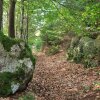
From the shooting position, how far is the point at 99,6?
10891 mm

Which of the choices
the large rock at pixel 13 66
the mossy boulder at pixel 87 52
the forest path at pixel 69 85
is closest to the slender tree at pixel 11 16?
the forest path at pixel 69 85

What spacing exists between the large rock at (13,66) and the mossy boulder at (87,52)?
21.1ft

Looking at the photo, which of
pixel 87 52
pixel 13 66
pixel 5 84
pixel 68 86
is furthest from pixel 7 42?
pixel 87 52

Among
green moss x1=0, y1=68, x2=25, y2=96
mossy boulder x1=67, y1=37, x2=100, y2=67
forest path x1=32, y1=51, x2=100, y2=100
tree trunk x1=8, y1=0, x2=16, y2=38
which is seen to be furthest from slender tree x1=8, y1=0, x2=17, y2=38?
green moss x1=0, y1=68, x2=25, y2=96

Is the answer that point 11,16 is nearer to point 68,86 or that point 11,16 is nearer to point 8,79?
point 68,86

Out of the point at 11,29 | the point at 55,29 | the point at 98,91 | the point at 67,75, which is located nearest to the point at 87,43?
the point at 67,75

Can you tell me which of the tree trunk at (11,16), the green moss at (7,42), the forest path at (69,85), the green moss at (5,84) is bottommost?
the forest path at (69,85)

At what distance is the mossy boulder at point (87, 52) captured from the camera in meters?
14.5

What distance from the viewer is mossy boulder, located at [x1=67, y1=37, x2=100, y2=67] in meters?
14.5

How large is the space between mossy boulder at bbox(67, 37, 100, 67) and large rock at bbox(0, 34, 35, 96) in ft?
21.1

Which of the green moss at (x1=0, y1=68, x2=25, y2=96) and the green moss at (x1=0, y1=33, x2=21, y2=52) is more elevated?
the green moss at (x1=0, y1=33, x2=21, y2=52)

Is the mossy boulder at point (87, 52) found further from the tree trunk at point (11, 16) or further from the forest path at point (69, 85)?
the tree trunk at point (11, 16)

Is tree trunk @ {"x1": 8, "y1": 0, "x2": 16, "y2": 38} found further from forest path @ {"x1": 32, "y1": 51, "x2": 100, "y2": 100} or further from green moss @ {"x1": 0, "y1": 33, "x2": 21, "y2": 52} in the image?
green moss @ {"x1": 0, "y1": 33, "x2": 21, "y2": 52}

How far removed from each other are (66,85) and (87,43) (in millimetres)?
5627
